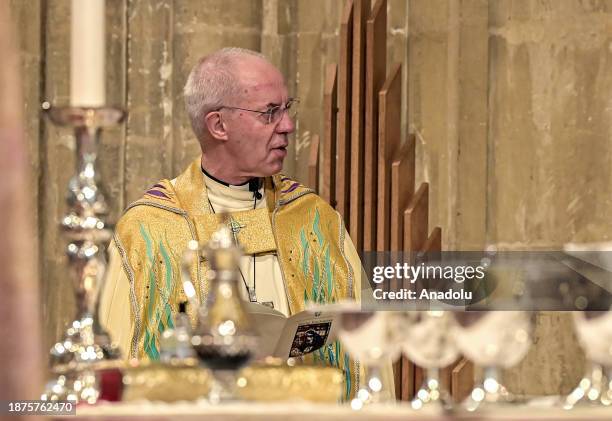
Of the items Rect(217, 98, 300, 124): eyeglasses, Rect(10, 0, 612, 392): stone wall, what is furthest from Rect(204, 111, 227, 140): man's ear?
Rect(10, 0, 612, 392): stone wall

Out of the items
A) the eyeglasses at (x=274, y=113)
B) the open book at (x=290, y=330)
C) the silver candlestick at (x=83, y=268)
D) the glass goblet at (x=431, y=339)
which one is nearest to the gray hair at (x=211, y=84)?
the eyeglasses at (x=274, y=113)

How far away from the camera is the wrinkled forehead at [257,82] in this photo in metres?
5.33

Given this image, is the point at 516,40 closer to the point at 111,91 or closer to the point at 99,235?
the point at 111,91

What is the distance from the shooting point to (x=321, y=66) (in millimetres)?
7512

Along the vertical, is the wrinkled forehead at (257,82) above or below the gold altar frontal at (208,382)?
above

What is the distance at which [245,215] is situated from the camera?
5.36 m

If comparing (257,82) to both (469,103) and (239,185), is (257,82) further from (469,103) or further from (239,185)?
(469,103)

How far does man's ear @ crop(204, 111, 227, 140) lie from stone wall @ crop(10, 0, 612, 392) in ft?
5.87

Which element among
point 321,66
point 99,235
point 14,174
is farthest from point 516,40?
point 14,174

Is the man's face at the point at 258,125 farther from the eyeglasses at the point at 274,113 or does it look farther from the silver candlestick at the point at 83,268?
the silver candlestick at the point at 83,268

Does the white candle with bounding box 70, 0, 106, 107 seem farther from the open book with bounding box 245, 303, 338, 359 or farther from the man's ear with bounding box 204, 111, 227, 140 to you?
the man's ear with bounding box 204, 111, 227, 140

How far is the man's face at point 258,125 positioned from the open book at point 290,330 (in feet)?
2.65

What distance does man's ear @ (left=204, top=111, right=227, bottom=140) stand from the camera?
17.7ft

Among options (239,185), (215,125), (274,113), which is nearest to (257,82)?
(274,113)
